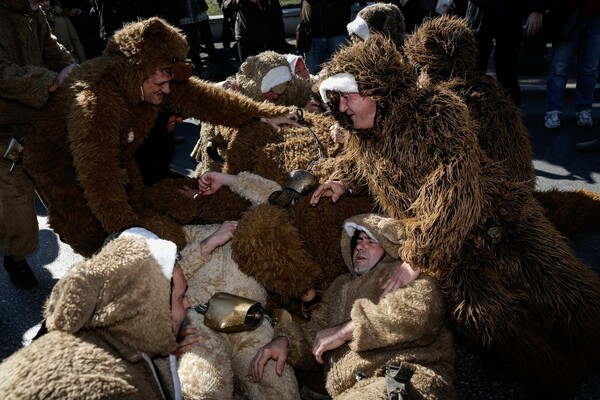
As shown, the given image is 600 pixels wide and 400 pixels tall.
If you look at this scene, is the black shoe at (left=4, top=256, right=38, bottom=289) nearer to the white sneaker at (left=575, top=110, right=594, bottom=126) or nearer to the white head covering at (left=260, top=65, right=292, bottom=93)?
the white head covering at (left=260, top=65, right=292, bottom=93)

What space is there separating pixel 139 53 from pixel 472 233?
5.24 ft

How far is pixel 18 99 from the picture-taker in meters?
2.52

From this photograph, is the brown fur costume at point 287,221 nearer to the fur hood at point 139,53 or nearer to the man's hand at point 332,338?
the man's hand at point 332,338

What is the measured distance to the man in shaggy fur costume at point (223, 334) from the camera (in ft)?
6.33

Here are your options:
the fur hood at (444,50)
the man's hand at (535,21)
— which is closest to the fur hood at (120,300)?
the fur hood at (444,50)

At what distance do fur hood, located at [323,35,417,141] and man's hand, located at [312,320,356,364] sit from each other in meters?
0.76

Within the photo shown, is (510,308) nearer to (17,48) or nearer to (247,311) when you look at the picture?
(247,311)

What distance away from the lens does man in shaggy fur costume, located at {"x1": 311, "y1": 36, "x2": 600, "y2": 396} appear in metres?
1.88

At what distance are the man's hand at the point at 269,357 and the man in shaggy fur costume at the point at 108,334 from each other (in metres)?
0.47

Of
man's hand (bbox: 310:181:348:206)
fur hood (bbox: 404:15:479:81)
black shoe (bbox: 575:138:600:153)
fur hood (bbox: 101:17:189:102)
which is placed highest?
fur hood (bbox: 101:17:189:102)

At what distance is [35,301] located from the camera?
10.0 feet

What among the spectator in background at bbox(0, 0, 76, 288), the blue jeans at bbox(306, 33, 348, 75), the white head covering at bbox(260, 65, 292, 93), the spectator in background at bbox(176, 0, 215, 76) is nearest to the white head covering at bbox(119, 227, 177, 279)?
the spectator in background at bbox(0, 0, 76, 288)

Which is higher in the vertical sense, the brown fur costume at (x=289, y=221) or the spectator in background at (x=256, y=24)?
the spectator in background at (x=256, y=24)

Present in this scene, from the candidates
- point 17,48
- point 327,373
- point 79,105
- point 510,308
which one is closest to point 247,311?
point 327,373
